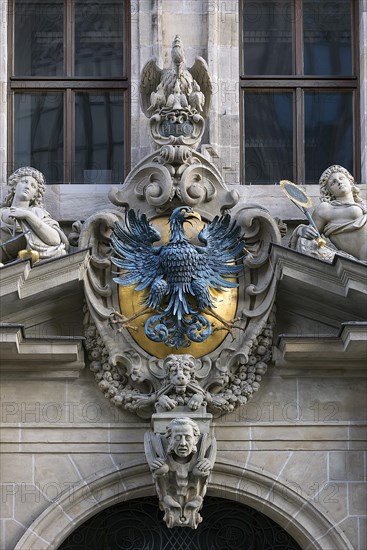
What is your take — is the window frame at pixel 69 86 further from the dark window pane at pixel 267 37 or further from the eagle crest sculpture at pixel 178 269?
the eagle crest sculpture at pixel 178 269

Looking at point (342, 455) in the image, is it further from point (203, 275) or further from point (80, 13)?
point (80, 13)

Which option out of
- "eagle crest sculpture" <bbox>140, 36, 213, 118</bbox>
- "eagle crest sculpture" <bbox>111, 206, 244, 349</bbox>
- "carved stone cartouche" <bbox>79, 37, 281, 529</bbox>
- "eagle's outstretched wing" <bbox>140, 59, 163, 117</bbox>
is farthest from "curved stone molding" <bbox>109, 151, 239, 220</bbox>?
"eagle's outstretched wing" <bbox>140, 59, 163, 117</bbox>

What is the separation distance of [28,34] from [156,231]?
276cm

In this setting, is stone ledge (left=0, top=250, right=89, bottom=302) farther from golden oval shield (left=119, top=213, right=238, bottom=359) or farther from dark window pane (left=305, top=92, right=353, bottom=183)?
dark window pane (left=305, top=92, right=353, bottom=183)

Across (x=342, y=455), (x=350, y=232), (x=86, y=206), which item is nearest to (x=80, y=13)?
(x=86, y=206)

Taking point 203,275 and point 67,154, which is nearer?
point 203,275

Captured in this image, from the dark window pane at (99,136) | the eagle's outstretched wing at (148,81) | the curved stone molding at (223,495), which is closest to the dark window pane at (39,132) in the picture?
the dark window pane at (99,136)

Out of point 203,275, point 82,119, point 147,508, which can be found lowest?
point 147,508

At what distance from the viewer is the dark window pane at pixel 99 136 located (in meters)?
21.3

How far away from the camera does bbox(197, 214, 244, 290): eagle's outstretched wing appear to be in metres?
19.9

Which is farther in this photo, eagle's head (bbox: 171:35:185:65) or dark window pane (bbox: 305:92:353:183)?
dark window pane (bbox: 305:92:353:183)

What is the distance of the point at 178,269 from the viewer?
64.7 feet

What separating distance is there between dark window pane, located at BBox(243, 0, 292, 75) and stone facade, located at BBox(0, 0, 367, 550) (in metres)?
2.49

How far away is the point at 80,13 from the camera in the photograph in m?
21.8
